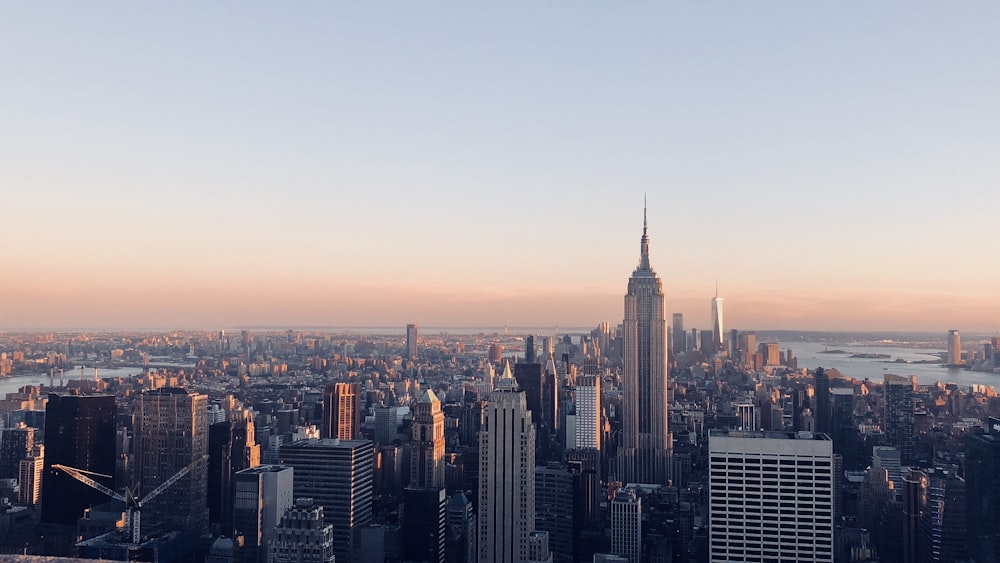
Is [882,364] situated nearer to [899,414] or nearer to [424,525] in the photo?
[899,414]

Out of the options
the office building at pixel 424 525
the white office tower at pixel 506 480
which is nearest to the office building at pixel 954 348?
the white office tower at pixel 506 480

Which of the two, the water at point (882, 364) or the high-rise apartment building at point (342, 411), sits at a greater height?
the water at point (882, 364)

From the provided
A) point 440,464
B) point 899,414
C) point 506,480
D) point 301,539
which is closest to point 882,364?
point 899,414

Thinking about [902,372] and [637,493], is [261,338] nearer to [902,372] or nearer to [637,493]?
[637,493]

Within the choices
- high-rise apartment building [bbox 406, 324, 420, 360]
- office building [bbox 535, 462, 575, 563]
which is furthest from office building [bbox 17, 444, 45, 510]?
office building [bbox 535, 462, 575, 563]

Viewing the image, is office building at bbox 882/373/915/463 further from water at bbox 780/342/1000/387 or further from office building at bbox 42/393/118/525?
office building at bbox 42/393/118/525

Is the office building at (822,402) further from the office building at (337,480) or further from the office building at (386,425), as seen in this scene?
the office building at (337,480)
